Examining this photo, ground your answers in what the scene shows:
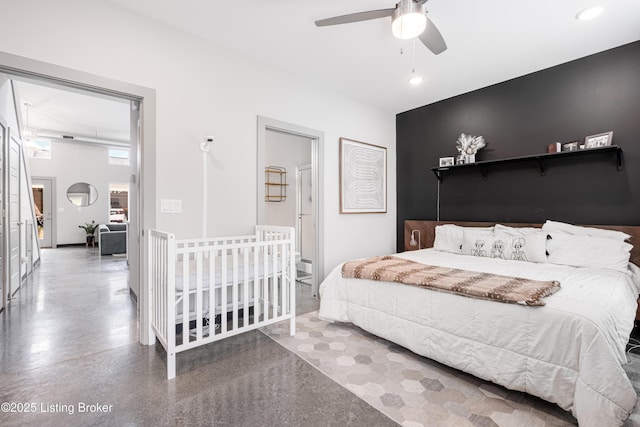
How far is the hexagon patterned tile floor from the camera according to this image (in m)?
1.58

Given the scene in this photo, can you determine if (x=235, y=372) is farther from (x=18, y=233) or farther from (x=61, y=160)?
(x=61, y=160)

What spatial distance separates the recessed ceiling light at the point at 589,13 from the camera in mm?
2271

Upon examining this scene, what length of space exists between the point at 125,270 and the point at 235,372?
14.2 ft

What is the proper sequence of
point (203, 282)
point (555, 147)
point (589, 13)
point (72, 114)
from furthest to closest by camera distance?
point (72, 114)
point (555, 147)
point (589, 13)
point (203, 282)

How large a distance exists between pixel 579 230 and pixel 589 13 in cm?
188

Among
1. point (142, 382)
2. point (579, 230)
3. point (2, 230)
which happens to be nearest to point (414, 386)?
point (142, 382)

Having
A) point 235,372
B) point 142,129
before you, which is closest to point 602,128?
point 235,372

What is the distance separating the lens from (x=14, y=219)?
143 inches

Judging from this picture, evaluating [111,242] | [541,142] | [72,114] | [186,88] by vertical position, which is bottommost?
[111,242]

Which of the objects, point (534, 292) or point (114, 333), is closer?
point (534, 292)

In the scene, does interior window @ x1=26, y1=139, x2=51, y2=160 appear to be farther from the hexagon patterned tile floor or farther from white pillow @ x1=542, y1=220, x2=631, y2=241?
white pillow @ x1=542, y1=220, x2=631, y2=241

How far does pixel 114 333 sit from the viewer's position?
2.58 m

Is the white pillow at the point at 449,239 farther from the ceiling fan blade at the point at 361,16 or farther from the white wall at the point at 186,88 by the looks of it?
the ceiling fan blade at the point at 361,16

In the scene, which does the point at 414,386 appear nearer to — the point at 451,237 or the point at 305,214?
the point at 451,237
